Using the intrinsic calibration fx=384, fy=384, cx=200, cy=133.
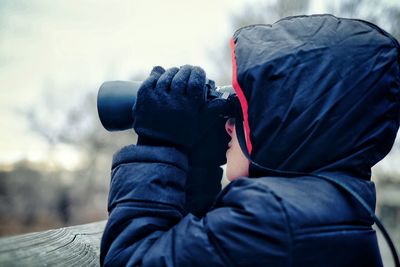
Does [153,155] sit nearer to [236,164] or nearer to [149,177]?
[149,177]

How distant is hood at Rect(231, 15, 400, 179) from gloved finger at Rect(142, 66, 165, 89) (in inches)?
6.5

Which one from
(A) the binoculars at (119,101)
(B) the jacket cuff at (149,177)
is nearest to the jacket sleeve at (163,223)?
(B) the jacket cuff at (149,177)

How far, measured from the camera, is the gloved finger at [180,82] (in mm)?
767

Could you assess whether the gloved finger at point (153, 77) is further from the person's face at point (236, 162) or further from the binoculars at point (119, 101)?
the person's face at point (236, 162)

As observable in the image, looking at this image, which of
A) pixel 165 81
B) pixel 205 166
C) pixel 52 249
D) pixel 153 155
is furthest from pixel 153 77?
pixel 52 249

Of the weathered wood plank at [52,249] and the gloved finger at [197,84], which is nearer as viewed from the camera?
the weathered wood plank at [52,249]

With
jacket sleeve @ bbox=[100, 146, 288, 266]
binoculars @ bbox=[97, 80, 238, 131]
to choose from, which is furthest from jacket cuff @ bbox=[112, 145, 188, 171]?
binoculars @ bbox=[97, 80, 238, 131]

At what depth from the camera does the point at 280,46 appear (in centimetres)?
75

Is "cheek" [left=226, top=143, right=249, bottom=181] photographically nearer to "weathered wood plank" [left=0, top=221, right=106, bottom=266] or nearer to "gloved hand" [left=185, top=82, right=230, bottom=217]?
"gloved hand" [left=185, top=82, right=230, bottom=217]

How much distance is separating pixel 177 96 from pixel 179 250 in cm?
30

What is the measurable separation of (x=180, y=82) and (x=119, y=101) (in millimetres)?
165

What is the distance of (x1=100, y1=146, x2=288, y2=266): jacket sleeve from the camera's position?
618 millimetres

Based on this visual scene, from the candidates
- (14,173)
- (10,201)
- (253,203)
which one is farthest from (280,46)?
(10,201)

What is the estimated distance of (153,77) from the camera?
79cm
